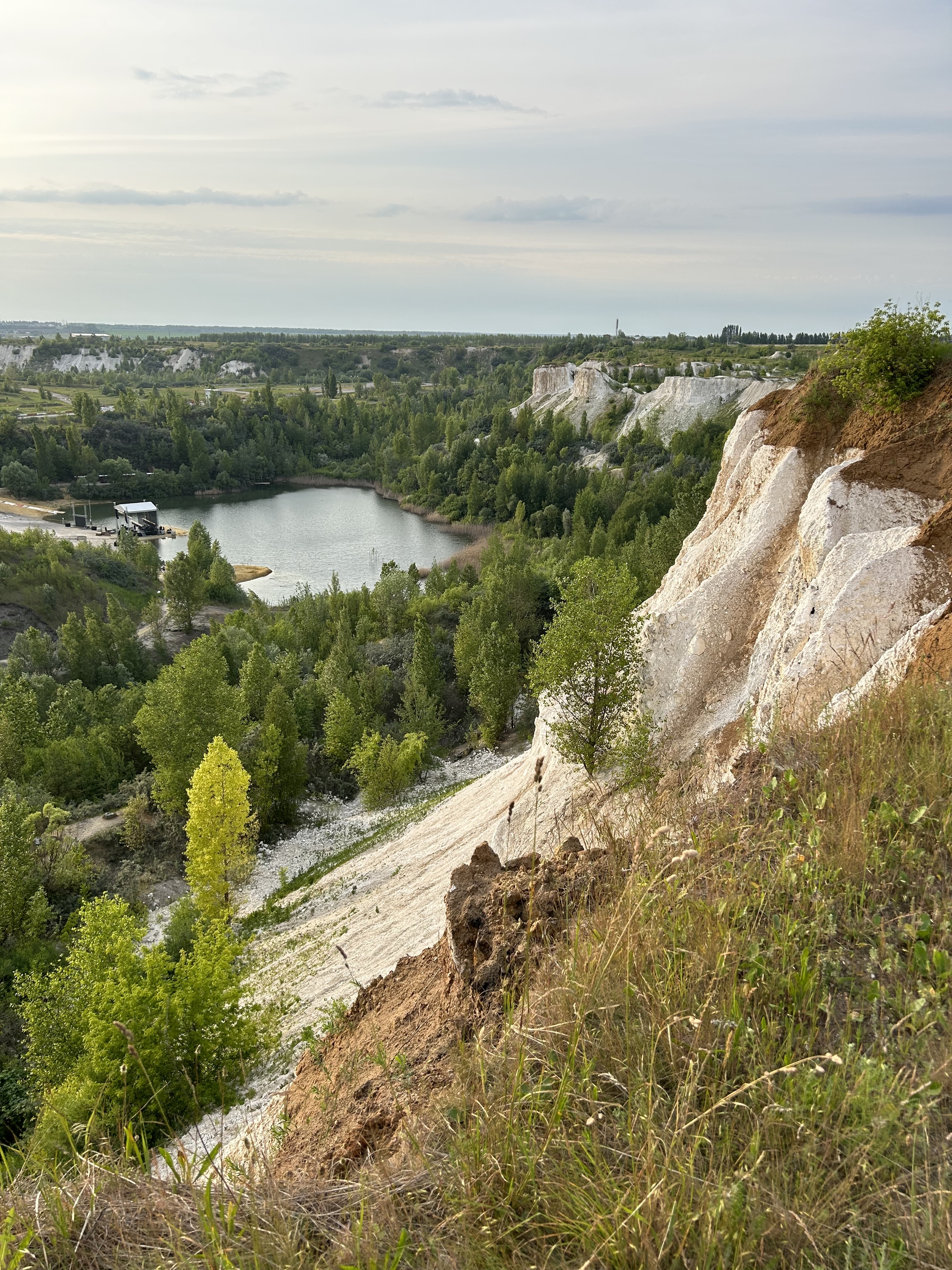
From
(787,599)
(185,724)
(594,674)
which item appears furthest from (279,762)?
(787,599)

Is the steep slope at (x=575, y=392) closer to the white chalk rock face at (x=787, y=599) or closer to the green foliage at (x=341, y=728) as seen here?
the green foliage at (x=341, y=728)

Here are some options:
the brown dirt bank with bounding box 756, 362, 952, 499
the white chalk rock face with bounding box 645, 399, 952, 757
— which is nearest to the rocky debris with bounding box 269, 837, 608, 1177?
the white chalk rock face with bounding box 645, 399, 952, 757

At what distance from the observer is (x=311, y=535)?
100875 mm

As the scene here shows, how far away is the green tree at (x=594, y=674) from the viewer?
1773 centimetres

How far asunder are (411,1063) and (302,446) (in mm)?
150979

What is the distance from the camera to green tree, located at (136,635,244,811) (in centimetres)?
2936

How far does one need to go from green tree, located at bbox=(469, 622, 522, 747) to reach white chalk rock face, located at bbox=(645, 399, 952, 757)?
14.6 metres

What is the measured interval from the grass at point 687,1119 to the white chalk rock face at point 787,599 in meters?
5.31

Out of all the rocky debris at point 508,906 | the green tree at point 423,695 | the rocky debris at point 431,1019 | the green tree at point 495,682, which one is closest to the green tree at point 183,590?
the green tree at point 423,695

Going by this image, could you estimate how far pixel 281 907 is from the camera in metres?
24.5

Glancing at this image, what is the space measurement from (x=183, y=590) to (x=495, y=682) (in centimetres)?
3568

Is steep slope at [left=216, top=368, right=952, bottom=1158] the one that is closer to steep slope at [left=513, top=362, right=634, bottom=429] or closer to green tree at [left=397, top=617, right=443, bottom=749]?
green tree at [left=397, top=617, right=443, bottom=749]

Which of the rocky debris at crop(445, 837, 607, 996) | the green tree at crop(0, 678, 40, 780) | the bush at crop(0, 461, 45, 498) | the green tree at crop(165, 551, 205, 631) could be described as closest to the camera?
the rocky debris at crop(445, 837, 607, 996)

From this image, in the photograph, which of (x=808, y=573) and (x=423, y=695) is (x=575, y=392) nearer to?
(x=423, y=695)
